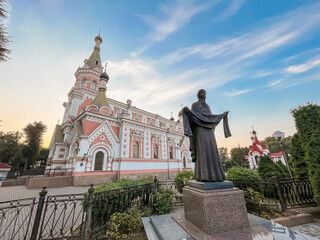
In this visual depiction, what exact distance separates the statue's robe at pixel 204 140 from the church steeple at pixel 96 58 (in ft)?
75.1

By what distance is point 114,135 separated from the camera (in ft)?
50.1

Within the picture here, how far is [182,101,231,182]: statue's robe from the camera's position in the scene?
326cm

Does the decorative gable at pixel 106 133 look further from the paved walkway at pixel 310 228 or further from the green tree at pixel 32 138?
the green tree at pixel 32 138

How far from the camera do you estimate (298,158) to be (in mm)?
6273

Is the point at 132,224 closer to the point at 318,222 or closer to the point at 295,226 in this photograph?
the point at 295,226

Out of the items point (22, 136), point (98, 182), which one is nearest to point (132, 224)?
point (98, 182)

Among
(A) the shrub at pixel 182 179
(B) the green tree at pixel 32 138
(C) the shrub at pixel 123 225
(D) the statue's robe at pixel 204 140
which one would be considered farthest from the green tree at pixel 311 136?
(B) the green tree at pixel 32 138

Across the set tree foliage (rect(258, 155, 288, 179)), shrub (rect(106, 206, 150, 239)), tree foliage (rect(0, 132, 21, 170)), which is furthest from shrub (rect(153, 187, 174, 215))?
tree foliage (rect(0, 132, 21, 170))

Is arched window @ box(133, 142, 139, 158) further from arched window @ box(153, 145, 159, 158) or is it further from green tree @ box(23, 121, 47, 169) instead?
green tree @ box(23, 121, 47, 169)

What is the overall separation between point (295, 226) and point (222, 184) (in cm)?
294

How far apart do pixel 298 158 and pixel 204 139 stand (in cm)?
639

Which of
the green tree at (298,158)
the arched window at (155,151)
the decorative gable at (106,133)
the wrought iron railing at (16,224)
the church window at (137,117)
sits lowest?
the wrought iron railing at (16,224)

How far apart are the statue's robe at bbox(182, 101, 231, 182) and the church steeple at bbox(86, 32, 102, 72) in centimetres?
2289

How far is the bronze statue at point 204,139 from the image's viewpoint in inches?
128
